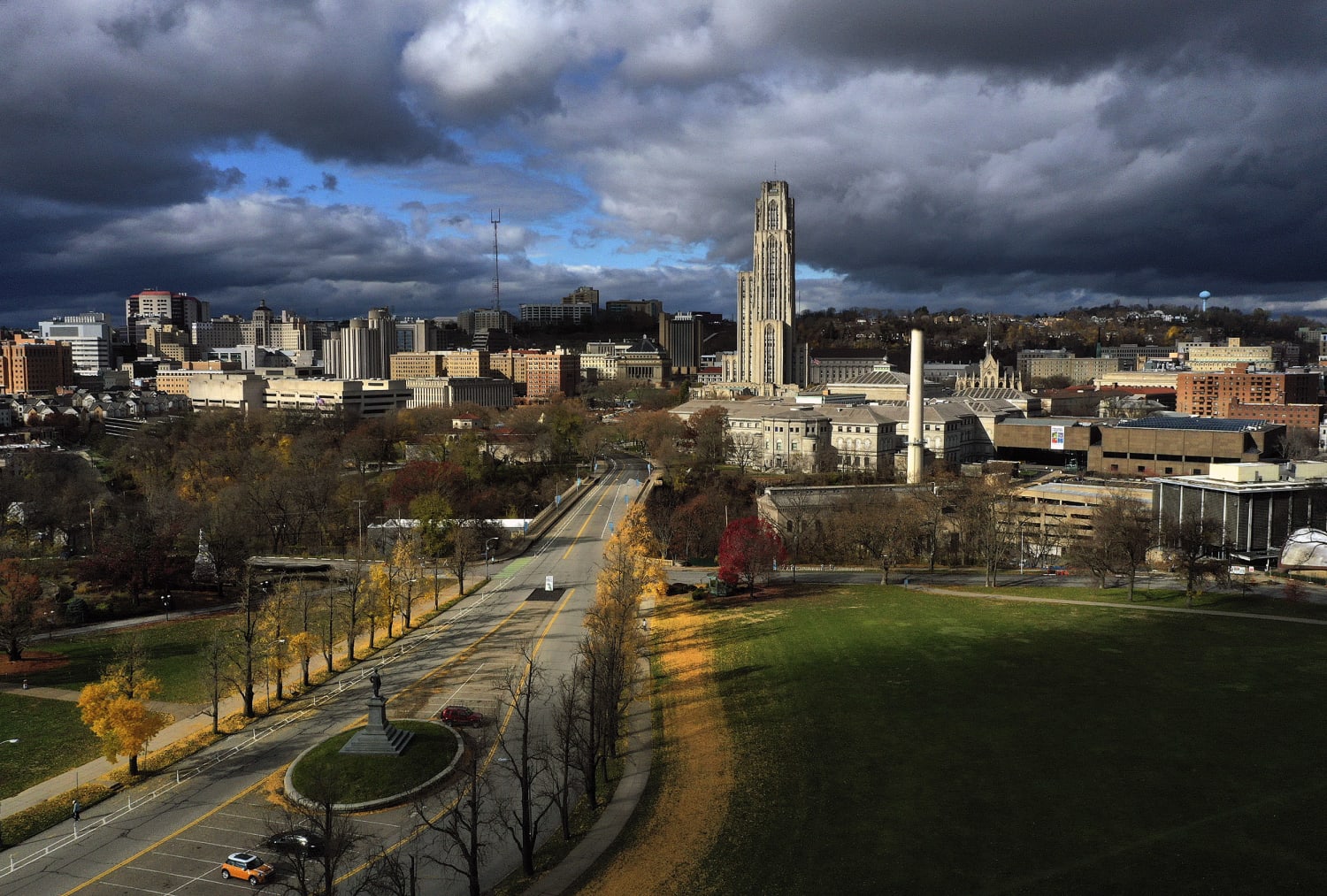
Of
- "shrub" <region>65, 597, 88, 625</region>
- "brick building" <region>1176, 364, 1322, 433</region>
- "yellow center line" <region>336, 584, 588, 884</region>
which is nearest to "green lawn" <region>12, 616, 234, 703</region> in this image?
"shrub" <region>65, 597, 88, 625</region>

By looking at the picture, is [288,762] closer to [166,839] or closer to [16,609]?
[166,839]

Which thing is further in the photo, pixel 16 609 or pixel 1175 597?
pixel 1175 597

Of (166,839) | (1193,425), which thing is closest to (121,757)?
(166,839)

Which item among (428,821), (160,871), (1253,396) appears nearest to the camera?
(160,871)

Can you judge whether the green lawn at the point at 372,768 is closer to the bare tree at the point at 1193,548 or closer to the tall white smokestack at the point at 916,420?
the bare tree at the point at 1193,548

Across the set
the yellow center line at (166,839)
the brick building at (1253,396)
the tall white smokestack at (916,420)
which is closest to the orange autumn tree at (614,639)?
the yellow center line at (166,839)

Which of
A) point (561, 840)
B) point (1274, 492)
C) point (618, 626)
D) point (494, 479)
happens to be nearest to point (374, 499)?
point (494, 479)
